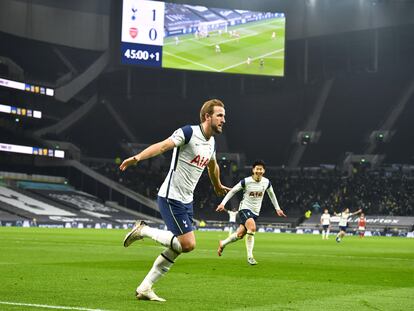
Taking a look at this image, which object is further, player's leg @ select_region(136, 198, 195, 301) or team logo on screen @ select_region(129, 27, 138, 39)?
team logo on screen @ select_region(129, 27, 138, 39)

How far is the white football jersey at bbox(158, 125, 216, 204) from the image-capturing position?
11.9 m

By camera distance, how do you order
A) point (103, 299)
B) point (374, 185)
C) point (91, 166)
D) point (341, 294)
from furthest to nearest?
1. point (91, 166)
2. point (374, 185)
3. point (341, 294)
4. point (103, 299)

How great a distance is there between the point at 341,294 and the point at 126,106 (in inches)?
3205

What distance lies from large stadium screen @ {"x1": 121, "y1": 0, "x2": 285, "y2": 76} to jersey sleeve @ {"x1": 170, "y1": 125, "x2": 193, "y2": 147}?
62362 mm

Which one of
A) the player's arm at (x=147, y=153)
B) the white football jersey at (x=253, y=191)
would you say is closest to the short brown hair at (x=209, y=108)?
the player's arm at (x=147, y=153)

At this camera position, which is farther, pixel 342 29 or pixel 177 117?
pixel 177 117

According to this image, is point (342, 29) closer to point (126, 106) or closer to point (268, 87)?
point (268, 87)

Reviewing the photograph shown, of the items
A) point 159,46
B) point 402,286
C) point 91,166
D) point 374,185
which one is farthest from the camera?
point 91,166

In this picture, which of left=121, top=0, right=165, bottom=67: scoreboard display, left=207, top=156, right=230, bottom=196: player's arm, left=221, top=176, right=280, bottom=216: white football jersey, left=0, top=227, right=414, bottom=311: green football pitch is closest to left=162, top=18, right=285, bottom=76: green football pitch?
left=121, top=0, right=165, bottom=67: scoreboard display

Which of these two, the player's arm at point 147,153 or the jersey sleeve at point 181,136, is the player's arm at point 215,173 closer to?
the jersey sleeve at point 181,136

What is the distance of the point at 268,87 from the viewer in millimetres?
91500

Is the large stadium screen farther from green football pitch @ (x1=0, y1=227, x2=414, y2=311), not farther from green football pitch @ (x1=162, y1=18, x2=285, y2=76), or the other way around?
green football pitch @ (x1=0, y1=227, x2=414, y2=311)

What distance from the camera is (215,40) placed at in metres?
77.0

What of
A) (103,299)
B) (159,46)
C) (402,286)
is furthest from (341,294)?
(159,46)
